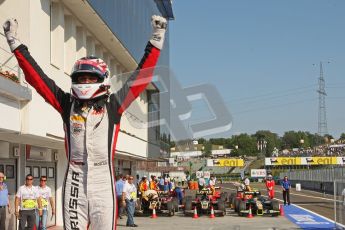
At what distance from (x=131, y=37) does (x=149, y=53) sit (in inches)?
933

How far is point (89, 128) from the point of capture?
15.3 feet

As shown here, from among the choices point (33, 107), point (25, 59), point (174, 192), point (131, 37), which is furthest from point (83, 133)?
point (174, 192)

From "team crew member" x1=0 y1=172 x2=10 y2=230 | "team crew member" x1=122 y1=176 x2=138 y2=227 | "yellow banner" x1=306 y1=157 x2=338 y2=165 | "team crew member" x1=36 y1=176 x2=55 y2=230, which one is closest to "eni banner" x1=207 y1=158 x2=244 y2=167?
"yellow banner" x1=306 y1=157 x2=338 y2=165

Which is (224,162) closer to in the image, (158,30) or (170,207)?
(170,207)

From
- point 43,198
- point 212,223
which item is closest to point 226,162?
point 212,223

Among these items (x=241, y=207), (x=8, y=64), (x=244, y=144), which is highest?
(x=244, y=144)

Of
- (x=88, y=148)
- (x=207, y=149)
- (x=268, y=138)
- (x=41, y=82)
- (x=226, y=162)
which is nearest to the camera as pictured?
(x=88, y=148)

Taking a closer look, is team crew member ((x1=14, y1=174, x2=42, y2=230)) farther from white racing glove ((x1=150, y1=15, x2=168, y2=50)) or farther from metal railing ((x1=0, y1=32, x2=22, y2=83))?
white racing glove ((x1=150, y1=15, x2=168, y2=50))

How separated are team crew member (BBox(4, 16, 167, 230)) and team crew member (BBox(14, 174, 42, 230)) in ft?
31.8

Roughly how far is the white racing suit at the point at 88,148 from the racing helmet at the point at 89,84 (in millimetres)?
105

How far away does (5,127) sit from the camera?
12680 millimetres

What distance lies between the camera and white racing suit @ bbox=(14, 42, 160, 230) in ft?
15.0

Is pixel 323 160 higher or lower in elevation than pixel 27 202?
higher

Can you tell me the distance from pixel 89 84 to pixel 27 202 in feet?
33.8
